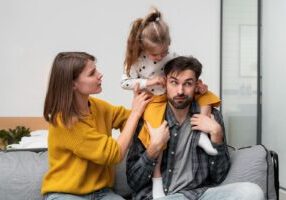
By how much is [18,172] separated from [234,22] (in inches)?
112

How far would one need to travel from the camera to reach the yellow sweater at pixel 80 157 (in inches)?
61.1

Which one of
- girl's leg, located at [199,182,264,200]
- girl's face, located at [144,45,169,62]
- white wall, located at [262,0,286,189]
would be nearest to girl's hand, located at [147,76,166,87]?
girl's face, located at [144,45,169,62]

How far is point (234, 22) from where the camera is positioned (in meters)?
3.94

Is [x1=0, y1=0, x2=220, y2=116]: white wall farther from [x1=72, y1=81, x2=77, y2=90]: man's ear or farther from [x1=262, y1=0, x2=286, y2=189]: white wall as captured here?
[x1=72, y1=81, x2=77, y2=90]: man's ear

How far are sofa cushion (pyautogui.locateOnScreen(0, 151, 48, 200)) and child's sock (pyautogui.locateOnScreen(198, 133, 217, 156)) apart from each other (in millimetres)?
751

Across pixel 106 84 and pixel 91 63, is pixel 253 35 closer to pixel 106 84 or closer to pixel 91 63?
pixel 106 84

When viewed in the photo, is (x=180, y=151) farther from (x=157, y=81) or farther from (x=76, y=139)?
(x=76, y=139)

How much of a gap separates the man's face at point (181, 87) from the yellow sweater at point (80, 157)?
13.9 inches

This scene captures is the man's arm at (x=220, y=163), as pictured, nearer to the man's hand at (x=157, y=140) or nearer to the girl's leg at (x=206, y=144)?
the girl's leg at (x=206, y=144)

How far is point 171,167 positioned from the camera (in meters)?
1.73

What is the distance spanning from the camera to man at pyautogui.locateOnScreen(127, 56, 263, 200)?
66.2 inches

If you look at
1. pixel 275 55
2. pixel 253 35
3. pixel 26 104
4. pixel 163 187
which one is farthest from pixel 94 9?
pixel 163 187

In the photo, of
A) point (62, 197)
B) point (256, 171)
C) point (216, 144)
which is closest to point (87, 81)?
point (62, 197)

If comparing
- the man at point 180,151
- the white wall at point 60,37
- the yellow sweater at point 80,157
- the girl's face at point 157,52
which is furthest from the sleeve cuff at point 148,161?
the white wall at point 60,37
